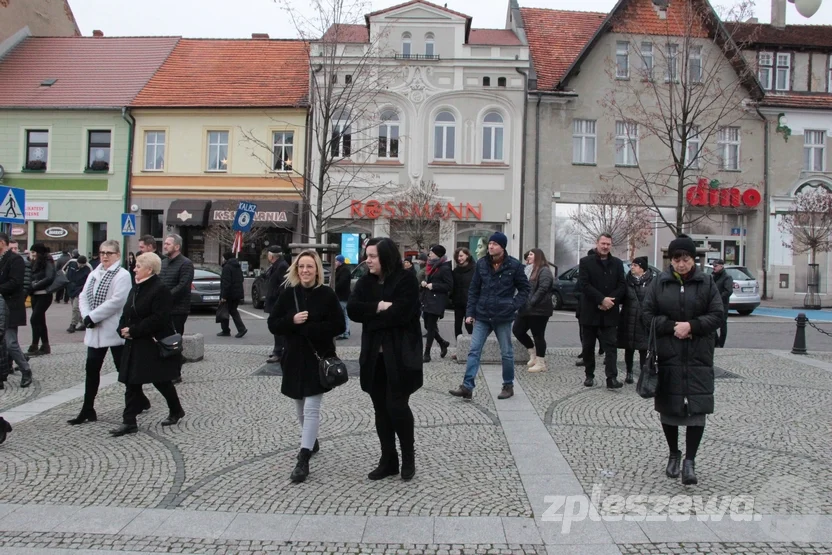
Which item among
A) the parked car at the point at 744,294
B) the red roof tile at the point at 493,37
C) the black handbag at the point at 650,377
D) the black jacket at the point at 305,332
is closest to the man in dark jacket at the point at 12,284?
the black jacket at the point at 305,332

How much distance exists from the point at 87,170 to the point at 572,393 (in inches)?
992

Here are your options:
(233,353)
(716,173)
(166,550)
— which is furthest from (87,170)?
(166,550)

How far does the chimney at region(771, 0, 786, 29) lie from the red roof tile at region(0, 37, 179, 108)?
2643 cm

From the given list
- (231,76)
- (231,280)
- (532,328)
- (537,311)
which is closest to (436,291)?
(532,328)

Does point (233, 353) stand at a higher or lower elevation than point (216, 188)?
lower

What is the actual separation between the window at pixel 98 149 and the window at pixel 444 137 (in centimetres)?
1307

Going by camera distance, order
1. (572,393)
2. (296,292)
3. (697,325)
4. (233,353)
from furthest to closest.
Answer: (233,353) → (572,393) → (296,292) → (697,325)

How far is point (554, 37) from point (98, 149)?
19.5 m

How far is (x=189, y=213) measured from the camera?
87.6ft

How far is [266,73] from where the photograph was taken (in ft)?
95.9

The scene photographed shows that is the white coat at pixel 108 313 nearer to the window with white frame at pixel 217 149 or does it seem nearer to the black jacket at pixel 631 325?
the black jacket at pixel 631 325

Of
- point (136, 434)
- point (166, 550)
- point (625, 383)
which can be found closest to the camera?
point (166, 550)

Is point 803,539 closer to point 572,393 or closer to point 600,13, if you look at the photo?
point 572,393

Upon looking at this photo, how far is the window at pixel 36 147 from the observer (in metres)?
28.1
